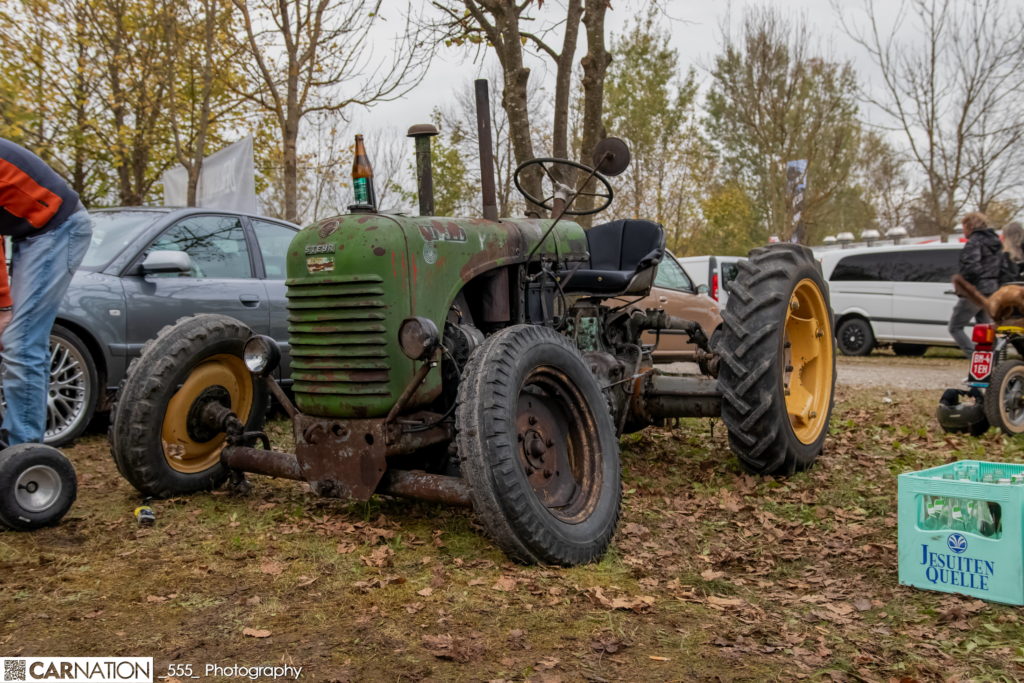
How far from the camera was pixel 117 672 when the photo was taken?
2586 mm

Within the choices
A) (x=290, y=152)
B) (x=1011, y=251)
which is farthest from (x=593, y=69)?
(x=1011, y=251)

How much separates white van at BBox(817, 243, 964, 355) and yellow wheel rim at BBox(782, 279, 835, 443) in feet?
30.1

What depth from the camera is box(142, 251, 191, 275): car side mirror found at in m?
5.71

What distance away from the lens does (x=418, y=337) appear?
353cm

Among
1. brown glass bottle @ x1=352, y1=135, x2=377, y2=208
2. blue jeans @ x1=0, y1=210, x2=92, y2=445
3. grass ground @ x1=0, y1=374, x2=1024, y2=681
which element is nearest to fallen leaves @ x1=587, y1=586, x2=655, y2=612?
grass ground @ x1=0, y1=374, x2=1024, y2=681

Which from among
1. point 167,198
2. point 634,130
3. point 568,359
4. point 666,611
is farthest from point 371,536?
point 634,130

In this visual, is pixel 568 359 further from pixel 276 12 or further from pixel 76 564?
pixel 276 12

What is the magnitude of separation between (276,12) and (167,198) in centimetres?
338

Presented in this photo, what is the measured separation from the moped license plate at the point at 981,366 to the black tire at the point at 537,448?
12.1 feet

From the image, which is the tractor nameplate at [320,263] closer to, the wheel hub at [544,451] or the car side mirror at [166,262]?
the wheel hub at [544,451]

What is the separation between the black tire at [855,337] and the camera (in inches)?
609

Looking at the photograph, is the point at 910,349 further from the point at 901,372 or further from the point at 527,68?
the point at 527,68

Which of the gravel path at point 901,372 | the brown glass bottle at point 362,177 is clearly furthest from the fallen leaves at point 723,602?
the gravel path at point 901,372

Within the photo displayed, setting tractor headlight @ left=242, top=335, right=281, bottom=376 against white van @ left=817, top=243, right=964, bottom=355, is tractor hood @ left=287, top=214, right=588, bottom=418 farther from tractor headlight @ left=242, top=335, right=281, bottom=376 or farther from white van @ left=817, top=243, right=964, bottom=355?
white van @ left=817, top=243, right=964, bottom=355
